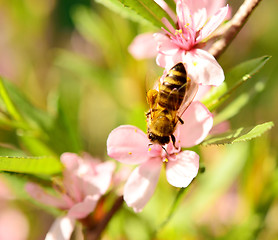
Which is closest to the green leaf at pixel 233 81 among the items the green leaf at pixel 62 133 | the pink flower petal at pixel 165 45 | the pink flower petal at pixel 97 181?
the pink flower petal at pixel 165 45

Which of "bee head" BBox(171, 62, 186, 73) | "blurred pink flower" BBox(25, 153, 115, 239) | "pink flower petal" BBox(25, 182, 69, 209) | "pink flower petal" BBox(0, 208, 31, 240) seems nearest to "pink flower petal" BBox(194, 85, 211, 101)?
"bee head" BBox(171, 62, 186, 73)

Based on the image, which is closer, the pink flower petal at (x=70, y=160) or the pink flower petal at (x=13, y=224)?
the pink flower petal at (x=70, y=160)

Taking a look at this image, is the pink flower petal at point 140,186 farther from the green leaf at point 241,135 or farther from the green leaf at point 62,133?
→ the green leaf at point 62,133

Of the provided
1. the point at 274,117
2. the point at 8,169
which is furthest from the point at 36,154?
Answer: the point at 274,117

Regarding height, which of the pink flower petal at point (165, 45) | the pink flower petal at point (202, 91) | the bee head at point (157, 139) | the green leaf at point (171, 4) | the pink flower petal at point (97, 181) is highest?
the green leaf at point (171, 4)

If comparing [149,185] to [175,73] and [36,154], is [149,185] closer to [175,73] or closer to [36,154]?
[175,73]
